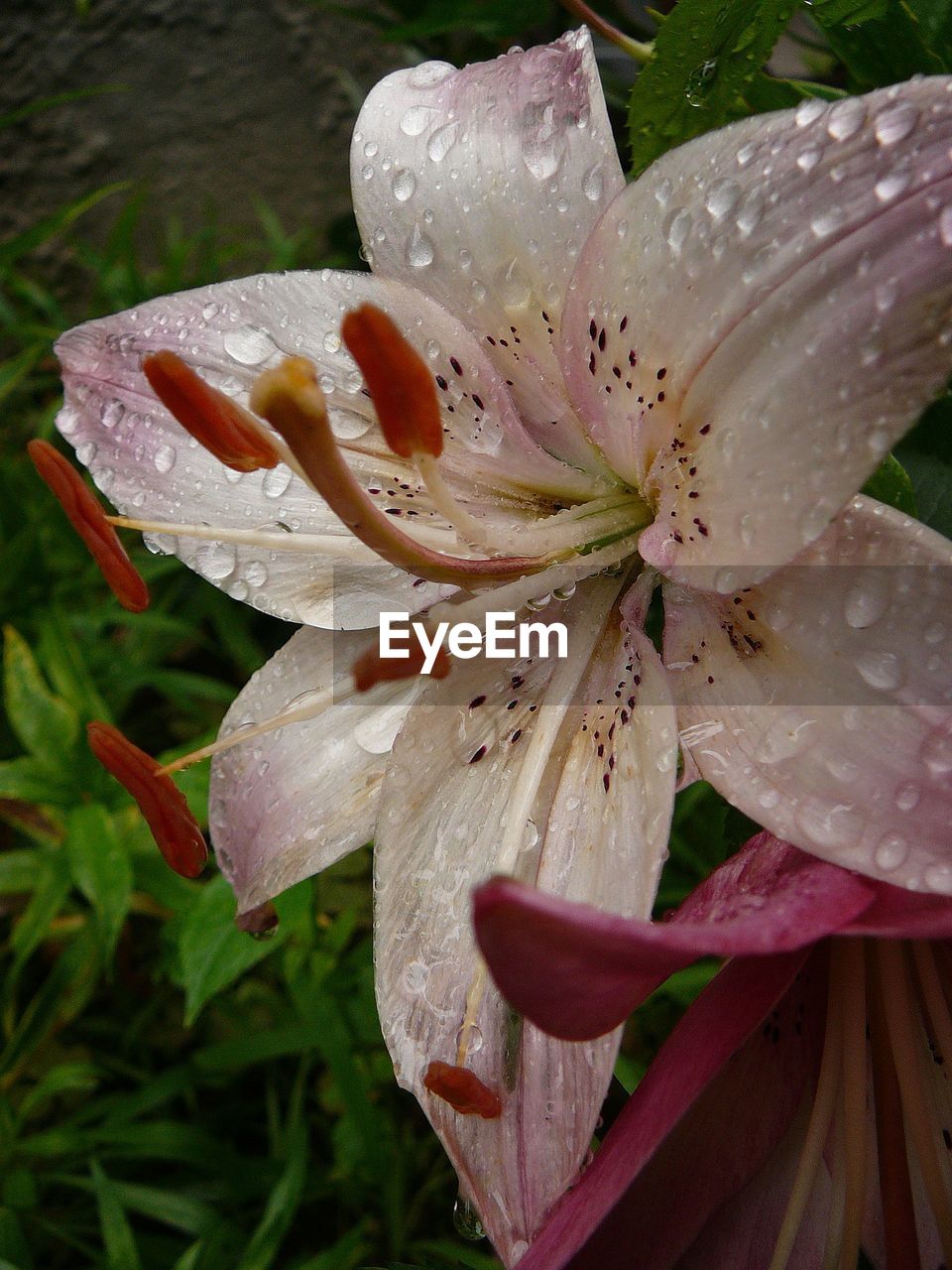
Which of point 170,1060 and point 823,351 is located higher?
point 823,351

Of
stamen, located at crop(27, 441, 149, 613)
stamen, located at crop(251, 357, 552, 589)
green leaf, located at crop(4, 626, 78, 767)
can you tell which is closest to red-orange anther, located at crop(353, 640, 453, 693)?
stamen, located at crop(251, 357, 552, 589)

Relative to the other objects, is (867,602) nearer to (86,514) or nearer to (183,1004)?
(86,514)

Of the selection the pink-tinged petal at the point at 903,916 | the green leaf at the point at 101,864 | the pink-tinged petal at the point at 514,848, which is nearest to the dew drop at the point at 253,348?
the pink-tinged petal at the point at 514,848

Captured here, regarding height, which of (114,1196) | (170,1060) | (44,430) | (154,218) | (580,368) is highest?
(580,368)

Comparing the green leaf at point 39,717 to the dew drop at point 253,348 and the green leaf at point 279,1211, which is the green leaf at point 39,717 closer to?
the green leaf at point 279,1211

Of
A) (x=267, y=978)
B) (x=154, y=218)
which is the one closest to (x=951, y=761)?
(x=267, y=978)

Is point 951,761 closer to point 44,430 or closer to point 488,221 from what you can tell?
point 488,221

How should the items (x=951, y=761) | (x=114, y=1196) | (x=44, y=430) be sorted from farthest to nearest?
(x=44, y=430) → (x=114, y=1196) → (x=951, y=761)
